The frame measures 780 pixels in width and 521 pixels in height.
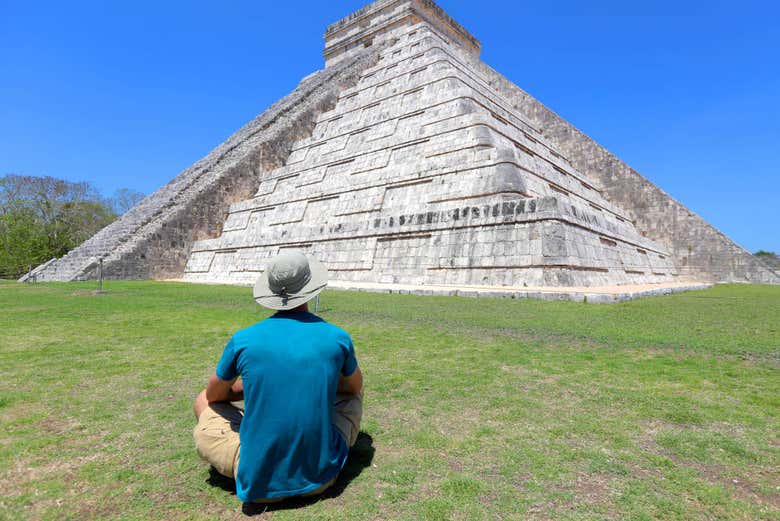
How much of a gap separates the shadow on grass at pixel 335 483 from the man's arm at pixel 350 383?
355 millimetres

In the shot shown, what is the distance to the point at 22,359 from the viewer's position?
404 cm

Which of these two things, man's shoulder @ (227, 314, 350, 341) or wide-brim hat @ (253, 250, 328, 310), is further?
wide-brim hat @ (253, 250, 328, 310)

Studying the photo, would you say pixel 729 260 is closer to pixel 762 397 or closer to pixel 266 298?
pixel 762 397

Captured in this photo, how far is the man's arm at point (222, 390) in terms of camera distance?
6.72ft

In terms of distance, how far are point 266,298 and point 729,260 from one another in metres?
20.0

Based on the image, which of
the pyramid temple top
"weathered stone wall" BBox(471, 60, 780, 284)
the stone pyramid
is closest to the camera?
the stone pyramid

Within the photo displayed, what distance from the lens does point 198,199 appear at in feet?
62.8

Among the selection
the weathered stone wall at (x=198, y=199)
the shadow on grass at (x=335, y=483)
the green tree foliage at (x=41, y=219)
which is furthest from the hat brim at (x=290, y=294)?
the green tree foliage at (x=41, y=219)

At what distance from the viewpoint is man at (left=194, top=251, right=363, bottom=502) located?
1.84 m

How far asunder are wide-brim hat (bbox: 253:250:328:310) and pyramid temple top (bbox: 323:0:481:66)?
29640 mm

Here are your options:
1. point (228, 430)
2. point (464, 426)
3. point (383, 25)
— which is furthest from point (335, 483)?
point (383, 25)

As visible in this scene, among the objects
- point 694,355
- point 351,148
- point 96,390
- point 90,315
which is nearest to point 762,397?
point 694,355

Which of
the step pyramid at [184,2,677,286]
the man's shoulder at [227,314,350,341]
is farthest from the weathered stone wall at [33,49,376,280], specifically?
the man's shoulder at [227,314,350,341]

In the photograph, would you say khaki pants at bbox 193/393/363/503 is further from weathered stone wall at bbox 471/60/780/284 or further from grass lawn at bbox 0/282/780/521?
weathered stone wall at bbox 471/60/780/284
